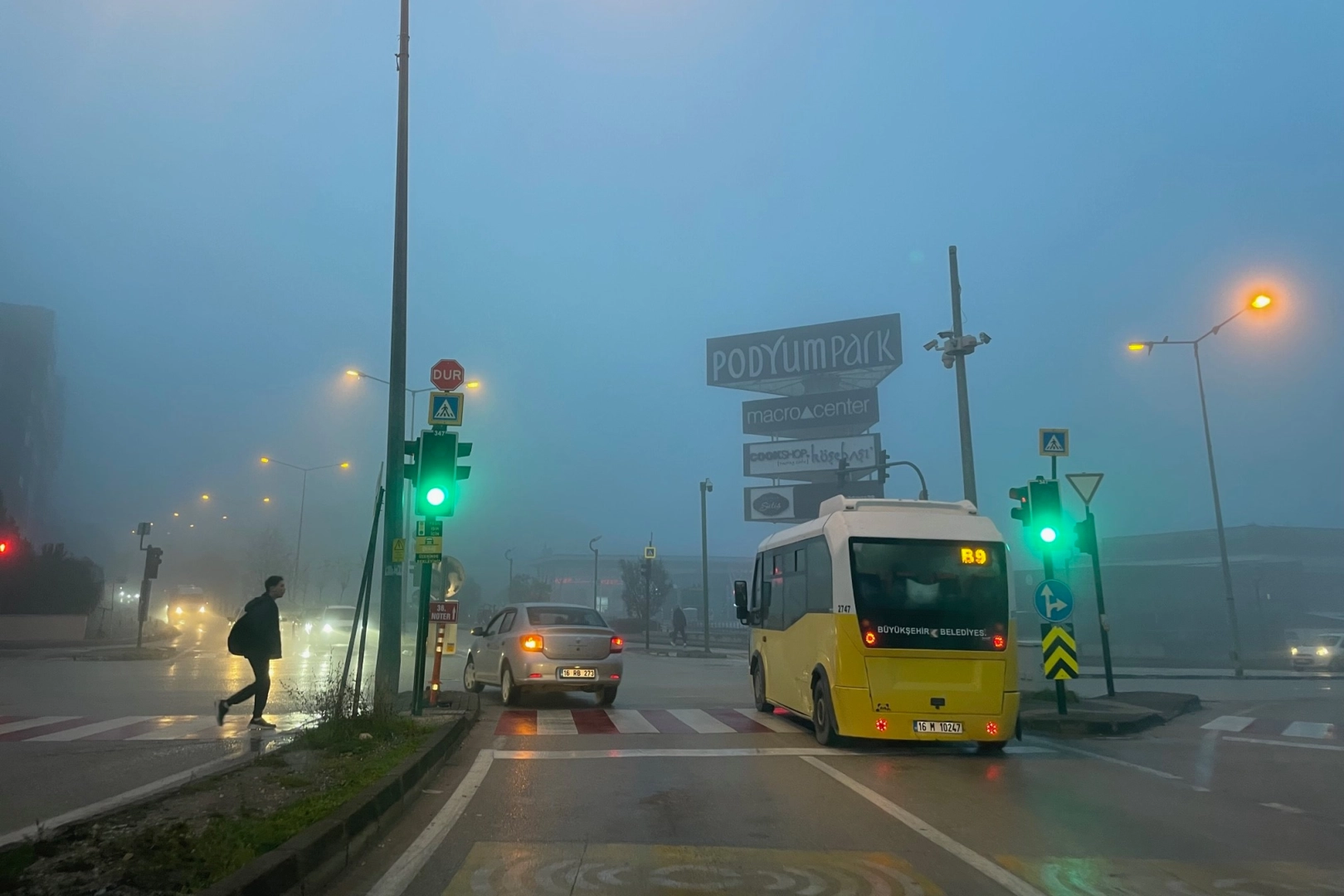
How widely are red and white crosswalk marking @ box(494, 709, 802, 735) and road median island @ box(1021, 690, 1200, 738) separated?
3474 mm

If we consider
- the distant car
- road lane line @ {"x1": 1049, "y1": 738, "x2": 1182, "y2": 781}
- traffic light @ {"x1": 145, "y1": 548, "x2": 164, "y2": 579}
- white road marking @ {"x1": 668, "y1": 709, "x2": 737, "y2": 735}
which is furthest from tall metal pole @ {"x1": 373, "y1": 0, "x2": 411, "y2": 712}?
the distant car

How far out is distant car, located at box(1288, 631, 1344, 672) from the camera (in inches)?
1201

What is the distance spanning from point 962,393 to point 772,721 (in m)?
8.41

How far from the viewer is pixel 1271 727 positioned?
14078mm

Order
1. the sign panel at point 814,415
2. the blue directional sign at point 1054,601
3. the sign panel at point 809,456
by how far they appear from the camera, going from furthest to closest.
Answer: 1. the sign panel at point 814,415
2. the sign panel at point 809,456
3. the blue directional sign at point 1054,601

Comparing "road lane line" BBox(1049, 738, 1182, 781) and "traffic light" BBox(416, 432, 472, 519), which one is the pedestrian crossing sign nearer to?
"traffic light" BBox(416, 432, 472, 519)

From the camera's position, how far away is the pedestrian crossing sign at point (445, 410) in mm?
13828

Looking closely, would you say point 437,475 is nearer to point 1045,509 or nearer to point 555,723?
point 555,723

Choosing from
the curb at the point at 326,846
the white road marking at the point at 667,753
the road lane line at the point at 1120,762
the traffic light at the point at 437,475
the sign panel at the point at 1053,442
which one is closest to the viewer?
the curb at the point at 326,846

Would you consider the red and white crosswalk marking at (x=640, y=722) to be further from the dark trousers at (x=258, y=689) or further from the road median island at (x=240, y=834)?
the road median island at (x=240, y=834)

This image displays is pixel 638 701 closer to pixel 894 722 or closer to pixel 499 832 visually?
pixel 894 722

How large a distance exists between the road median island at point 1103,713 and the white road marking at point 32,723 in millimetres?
12917

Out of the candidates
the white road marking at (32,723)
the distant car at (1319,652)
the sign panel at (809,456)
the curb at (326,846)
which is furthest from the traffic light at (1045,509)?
the sign panel at (809,456)

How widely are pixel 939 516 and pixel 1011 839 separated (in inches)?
216
